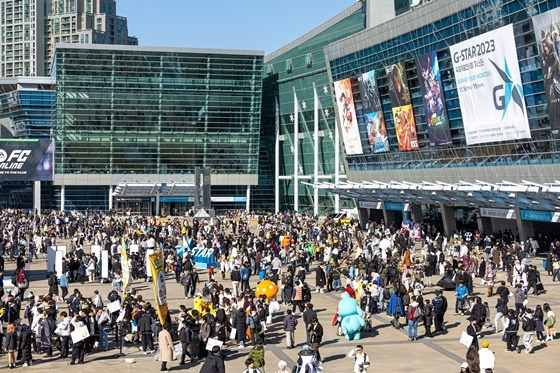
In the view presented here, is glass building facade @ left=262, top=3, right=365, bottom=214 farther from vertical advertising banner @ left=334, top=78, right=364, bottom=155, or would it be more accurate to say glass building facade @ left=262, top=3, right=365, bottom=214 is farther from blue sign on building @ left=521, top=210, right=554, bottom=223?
blue sign on building @ left=521, top=210, right=554, bottom=223

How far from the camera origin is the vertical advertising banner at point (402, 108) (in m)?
63.7

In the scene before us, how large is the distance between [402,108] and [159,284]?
42806mm

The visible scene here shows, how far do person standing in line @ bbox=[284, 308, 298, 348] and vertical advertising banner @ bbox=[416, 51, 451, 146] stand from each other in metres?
36.5

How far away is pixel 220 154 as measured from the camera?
357 ft

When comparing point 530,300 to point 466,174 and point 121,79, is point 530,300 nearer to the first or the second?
point 466,174

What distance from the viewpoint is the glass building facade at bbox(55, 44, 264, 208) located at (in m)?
104

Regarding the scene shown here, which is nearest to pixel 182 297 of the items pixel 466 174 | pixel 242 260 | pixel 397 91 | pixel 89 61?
pixel 242 260

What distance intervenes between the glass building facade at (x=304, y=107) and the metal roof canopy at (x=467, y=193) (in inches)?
1025

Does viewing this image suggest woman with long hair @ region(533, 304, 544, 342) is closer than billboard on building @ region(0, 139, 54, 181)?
Yes

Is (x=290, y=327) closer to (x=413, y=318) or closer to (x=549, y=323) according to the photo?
(x=413, y=318)

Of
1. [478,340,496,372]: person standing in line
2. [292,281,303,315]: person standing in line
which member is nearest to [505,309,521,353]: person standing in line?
[478,340,496,372]: person standing in line

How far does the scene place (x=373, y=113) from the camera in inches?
2717

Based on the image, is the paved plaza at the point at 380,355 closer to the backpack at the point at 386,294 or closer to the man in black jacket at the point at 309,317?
the man in black jacket at the point at 309,317

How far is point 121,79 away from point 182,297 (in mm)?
73208
